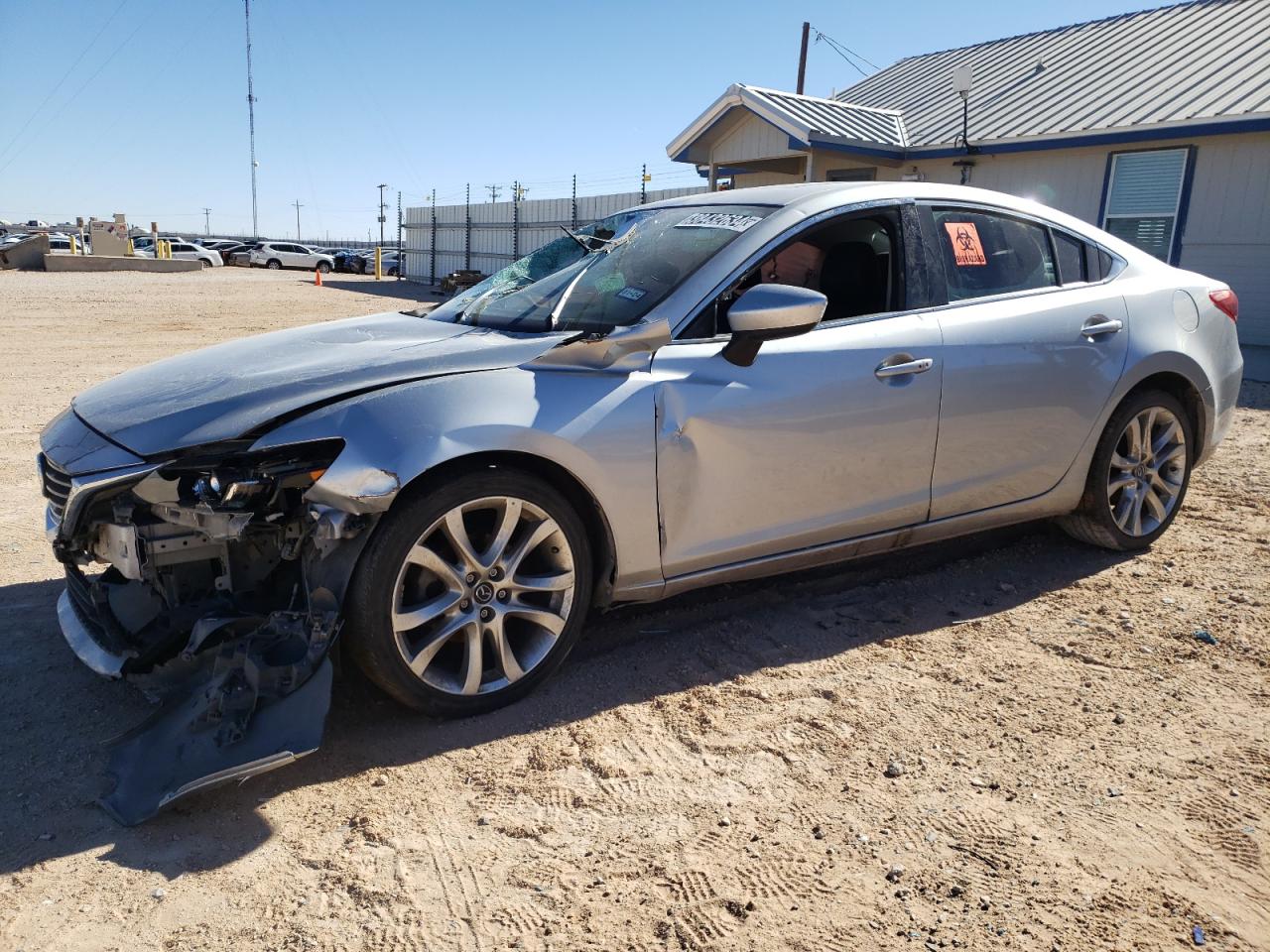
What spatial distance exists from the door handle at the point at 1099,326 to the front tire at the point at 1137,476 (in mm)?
377

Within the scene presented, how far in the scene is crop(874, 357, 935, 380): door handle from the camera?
144 inches

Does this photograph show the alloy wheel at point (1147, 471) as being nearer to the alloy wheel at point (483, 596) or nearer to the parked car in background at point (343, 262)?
the alloy wheel at point (483, 596)

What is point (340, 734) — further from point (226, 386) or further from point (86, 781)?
point (226, 386)

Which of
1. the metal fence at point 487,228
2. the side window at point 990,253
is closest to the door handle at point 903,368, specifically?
the side window at point 990,253

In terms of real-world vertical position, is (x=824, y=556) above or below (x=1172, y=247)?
below

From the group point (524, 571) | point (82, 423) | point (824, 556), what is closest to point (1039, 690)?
point (824, 556)

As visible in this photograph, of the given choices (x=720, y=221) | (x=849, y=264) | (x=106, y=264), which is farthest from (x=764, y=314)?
(x=106, y=264)

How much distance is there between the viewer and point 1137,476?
4.59 m

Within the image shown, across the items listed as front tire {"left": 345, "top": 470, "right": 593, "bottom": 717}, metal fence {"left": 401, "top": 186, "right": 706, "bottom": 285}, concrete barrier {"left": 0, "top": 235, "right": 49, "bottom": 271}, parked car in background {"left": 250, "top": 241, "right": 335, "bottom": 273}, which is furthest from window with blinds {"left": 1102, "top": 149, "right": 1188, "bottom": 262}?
parked car in background {"left": 250, "top": 241, "right": 335, "bottom": 273}

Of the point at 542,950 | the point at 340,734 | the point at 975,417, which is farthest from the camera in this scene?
the point at 975,417

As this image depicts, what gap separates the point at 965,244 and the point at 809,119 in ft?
39.5

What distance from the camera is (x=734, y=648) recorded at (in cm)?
365

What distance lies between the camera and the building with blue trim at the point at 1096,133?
12422 mm

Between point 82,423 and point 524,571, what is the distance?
155cm
